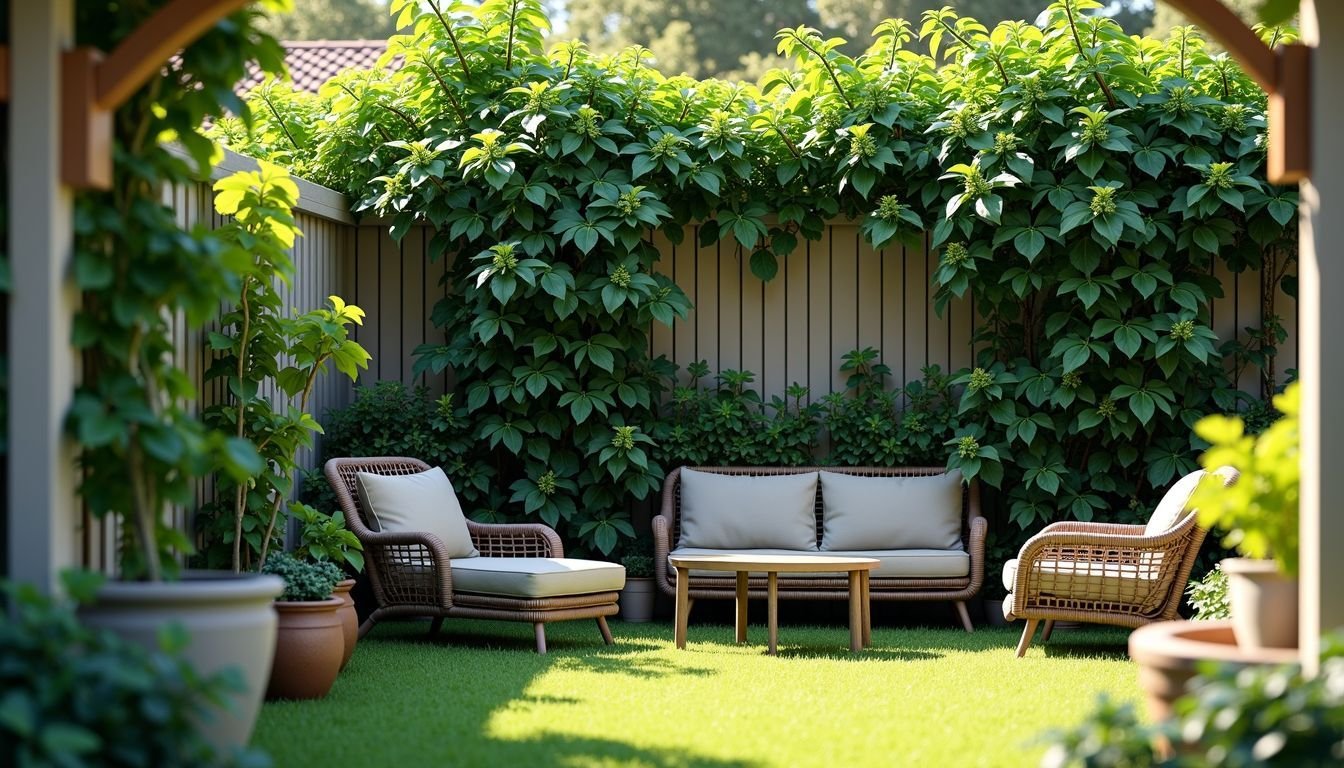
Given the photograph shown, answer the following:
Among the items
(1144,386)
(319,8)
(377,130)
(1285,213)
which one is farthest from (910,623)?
(319,8)

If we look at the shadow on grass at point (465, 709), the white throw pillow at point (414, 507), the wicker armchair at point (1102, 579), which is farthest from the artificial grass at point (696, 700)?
the white throw pillow at point (414, 507)

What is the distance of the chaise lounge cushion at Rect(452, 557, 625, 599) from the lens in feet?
20.7

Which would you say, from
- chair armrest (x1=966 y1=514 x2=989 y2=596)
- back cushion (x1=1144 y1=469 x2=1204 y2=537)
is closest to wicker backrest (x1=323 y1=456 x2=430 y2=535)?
chair armrest (x1=966 y1=514 x2=989 y2=596)

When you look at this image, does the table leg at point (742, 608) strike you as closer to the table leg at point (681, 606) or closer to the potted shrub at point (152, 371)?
the table leg at point (681, 606)

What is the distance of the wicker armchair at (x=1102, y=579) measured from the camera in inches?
245

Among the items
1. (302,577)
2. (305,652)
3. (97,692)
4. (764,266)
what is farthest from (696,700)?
(764,266)

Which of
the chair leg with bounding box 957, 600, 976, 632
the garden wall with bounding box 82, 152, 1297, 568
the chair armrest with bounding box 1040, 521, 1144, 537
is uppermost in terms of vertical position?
the garden wall with bounding box 82, 152, 1297, 568

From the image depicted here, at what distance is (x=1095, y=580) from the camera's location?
6.28 metres

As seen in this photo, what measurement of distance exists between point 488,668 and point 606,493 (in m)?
1.93

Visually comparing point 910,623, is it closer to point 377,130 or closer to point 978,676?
point 978,676

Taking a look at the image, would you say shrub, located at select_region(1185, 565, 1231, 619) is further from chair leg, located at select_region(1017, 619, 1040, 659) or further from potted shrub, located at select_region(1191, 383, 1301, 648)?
potted shrub, located at select_region(1191, 383, 1301, 648)

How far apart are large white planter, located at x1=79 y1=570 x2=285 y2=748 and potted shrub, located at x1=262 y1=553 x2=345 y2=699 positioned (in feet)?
4.15

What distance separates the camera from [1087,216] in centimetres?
713

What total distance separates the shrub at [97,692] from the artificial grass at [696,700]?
847mm
